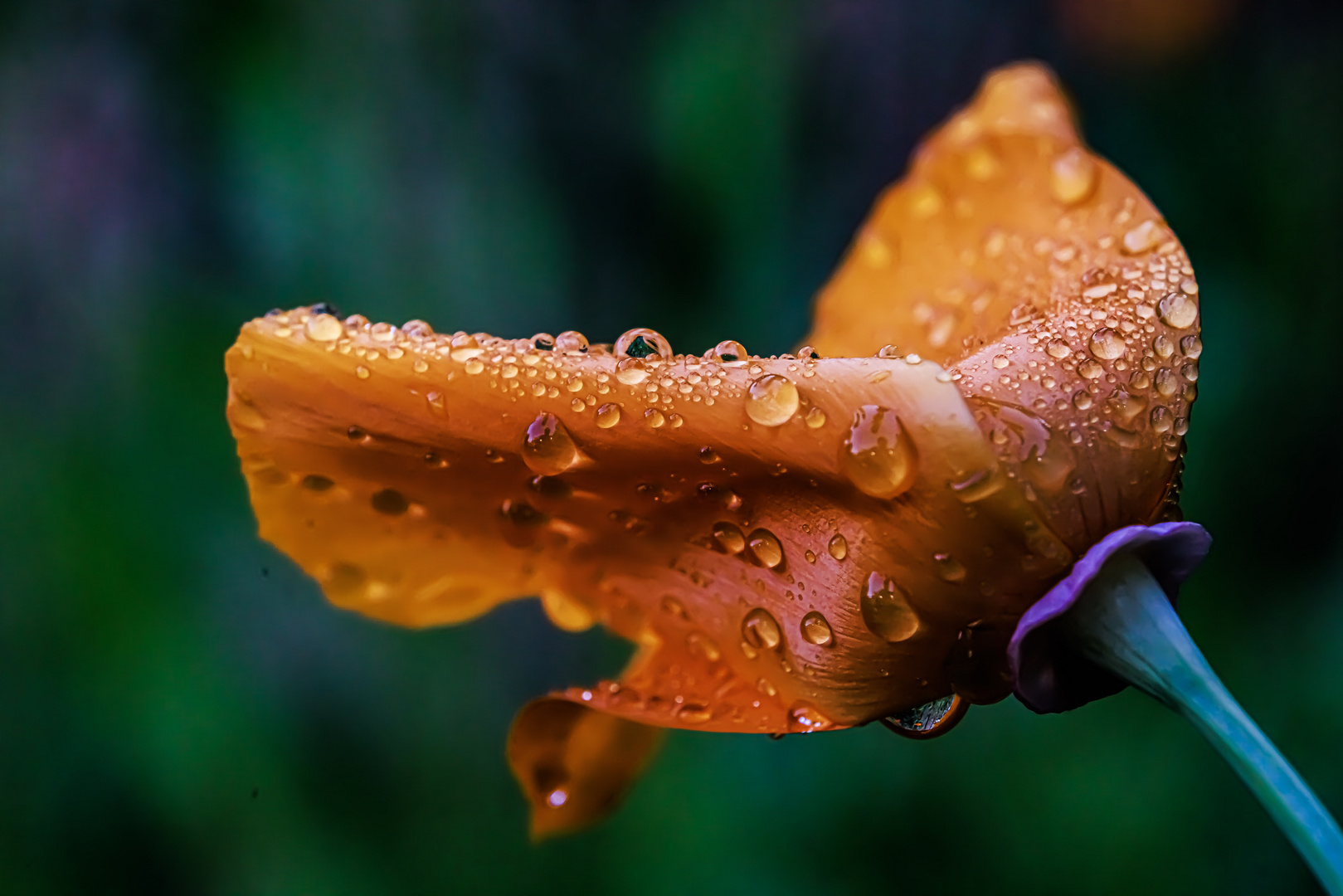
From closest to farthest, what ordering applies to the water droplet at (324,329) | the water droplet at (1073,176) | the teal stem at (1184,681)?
the teal stem at (1184,681) < the water droplet at (324,329) < the water droplet at (1073,176)

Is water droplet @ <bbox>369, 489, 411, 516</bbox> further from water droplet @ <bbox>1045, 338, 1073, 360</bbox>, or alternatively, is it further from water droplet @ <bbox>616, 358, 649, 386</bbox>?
water droplet @ <bbox>1045, 338, 1073, 360</bbox>

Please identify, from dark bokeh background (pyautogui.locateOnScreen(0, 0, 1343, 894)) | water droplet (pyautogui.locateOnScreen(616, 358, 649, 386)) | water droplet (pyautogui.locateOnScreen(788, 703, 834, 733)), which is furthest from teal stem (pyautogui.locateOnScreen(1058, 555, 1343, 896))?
dark bokeh background (pyautogui.locateOnScreen(0, 0, 1343, 894))

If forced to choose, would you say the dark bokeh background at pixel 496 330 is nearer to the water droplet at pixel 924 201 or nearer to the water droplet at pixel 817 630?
the water droplet at pixel 924 201

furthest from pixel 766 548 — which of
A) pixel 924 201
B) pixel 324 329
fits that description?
pixel 924 201

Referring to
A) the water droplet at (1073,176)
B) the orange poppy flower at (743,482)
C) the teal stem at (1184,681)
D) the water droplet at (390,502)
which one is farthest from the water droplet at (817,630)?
the water droplet at (1073,176)

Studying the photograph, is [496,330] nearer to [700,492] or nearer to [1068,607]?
[700,492]

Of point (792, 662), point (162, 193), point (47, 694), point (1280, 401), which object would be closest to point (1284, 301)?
point (1280, 401)
